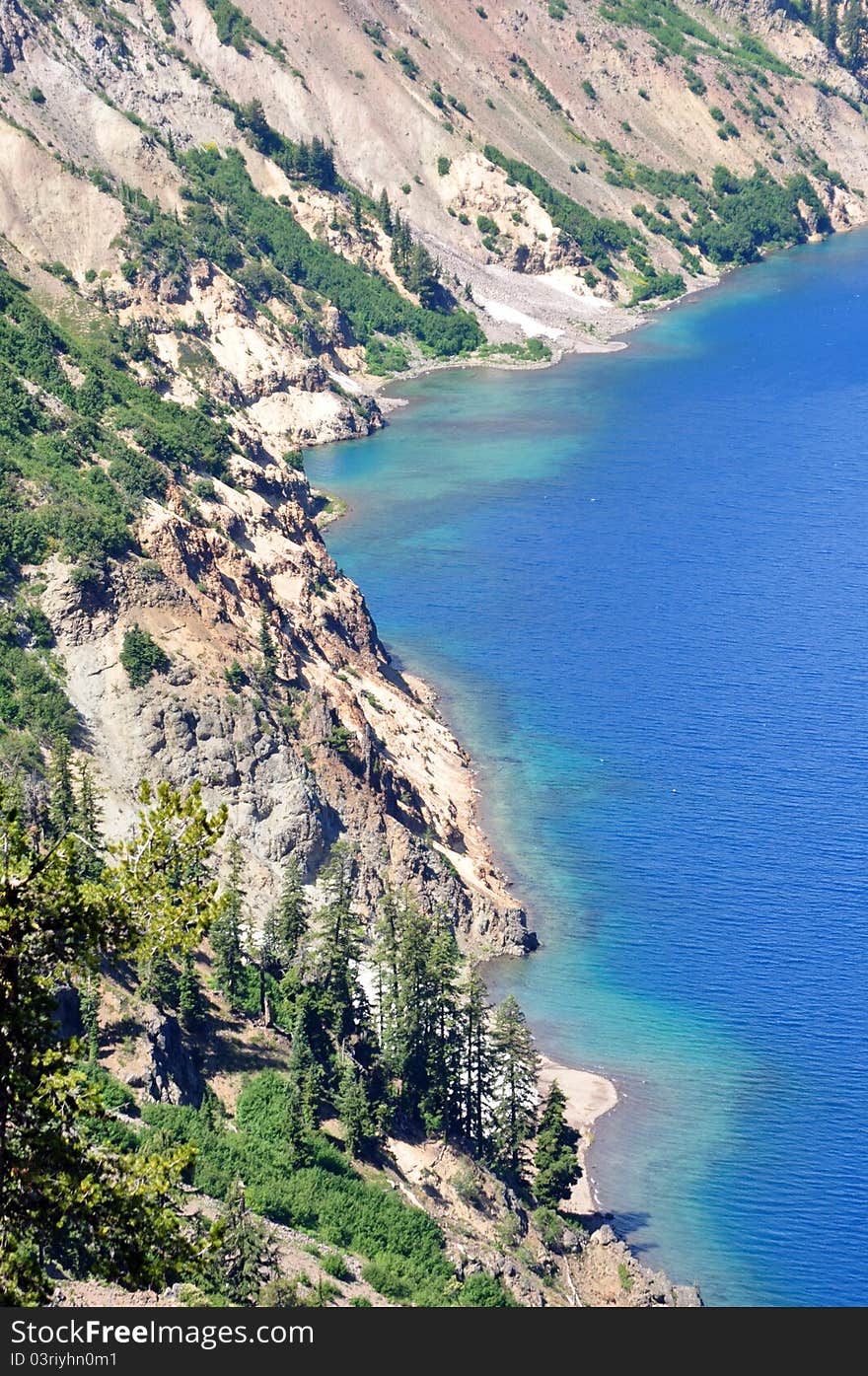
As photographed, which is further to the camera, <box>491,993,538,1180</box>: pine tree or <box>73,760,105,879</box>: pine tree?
<box>491,993,538,1180</box>: pine tree

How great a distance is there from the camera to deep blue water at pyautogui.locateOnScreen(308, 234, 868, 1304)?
74062 mm

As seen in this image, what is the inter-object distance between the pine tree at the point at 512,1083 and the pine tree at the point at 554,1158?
1.05 m

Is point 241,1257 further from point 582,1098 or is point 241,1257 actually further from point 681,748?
point 681,748

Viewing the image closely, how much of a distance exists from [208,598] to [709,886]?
32.5 m

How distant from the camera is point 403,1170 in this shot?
224 ft

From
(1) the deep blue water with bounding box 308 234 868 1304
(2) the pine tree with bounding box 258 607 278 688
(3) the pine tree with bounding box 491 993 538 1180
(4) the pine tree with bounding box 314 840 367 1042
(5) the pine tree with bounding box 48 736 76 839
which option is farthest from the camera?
(2) the pine tree with bounding box 258 607 278 688

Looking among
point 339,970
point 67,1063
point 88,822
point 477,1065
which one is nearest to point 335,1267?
point 339,970

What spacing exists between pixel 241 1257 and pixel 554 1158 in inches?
865

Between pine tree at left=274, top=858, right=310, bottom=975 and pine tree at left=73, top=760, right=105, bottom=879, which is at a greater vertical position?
pine tree at left=73, top=760, right=105, bottom=879

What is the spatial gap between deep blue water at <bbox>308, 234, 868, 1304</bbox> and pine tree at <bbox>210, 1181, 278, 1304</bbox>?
2135cm

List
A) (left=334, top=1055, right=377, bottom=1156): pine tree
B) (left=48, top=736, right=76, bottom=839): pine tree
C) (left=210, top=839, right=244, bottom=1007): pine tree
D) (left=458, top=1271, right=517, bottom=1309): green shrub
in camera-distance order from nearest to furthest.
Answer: (left=458, top=1271, right=517, bottom=1309): green shrub → (left=334, top=1055, right=377, bottom=1156): pine tree → (left=210, top=839, right=244, bottom=1007): pine tree → (left=48, top=736, right=76, bottom=839): pine tree

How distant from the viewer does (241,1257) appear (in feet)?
169

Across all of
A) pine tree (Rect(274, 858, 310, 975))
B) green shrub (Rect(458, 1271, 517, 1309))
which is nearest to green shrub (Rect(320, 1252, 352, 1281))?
green shrub (Rect(458, 1271, 517, 1309))

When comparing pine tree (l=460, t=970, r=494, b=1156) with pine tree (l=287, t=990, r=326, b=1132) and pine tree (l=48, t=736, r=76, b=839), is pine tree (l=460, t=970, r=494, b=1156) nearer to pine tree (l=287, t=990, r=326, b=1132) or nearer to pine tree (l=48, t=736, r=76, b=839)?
pine tree (l=287, t=990, r=326, b=1132)
